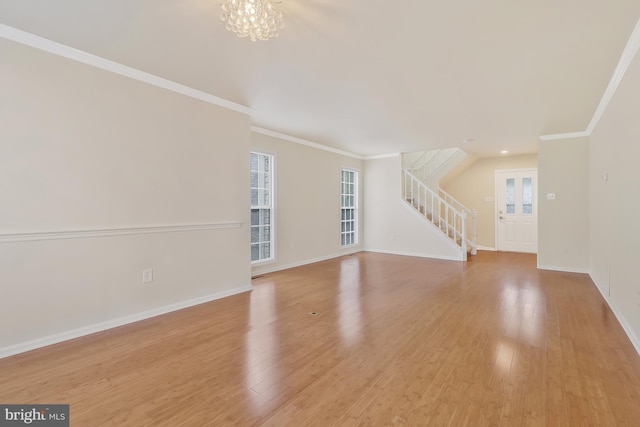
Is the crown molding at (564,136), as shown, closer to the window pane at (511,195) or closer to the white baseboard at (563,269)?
the white baseboard at (563,269)

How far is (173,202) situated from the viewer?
333cm

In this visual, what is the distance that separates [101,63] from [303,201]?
3.81 metres

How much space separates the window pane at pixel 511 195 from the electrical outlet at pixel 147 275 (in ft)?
26.4

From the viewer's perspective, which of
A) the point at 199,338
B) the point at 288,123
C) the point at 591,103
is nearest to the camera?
the point at 199,338

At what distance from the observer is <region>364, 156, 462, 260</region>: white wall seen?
6855mm

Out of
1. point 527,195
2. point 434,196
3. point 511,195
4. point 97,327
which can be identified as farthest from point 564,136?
point 97,327

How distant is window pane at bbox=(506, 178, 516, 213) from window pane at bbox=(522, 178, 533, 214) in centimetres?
19

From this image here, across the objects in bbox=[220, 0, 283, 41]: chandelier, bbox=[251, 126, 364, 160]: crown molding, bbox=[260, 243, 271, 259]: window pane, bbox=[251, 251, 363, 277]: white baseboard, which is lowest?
bbox=[251, 251, 363, 277]: white baseboard

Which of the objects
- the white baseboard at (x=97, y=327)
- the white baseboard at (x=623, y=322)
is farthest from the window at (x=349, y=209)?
the white baseboard at (x=623, y=322)

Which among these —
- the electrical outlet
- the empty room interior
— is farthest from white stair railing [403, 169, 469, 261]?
the electrical outlet

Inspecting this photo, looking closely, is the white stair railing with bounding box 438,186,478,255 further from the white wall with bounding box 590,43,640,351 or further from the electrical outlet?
→ the electrical outlet

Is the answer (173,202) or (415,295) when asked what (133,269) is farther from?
(415,295)

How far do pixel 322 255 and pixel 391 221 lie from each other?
6.86 ft

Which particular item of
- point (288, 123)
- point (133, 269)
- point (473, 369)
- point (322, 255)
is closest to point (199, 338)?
point (133, 269)
